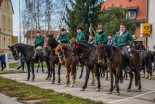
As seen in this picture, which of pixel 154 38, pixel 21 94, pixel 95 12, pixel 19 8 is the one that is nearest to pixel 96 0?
pixel 95 12

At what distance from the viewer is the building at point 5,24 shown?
162 feet

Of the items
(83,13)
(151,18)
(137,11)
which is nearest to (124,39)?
(151,18)

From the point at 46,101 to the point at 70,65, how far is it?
361 cm

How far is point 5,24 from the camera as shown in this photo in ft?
171

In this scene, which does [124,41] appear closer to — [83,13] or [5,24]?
[83,13]

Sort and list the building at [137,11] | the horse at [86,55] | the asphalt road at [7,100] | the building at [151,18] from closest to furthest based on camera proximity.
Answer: the asphalt road at [7,100], the horse at [86,55], the building at [151,18], the building at [137,11]

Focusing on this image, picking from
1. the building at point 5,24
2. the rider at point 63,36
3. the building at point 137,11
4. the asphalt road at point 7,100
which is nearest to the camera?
the asphalt road at point 7,100

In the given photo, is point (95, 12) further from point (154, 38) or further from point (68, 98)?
point (68, 98)

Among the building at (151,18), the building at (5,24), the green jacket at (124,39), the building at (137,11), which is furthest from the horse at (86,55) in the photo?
the building at (5,24)

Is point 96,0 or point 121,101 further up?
point 96,0

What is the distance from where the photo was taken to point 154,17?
24578 millimetres


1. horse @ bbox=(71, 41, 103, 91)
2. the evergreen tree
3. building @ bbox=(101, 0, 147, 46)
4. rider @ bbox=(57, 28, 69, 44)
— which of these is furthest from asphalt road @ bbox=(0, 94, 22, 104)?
building @ bbox=(101, 0, 147, 46)

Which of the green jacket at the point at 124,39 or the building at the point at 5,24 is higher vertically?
the building at the point at 5,24

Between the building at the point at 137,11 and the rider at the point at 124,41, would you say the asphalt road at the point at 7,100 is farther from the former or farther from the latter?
the building at the point at 137,11
